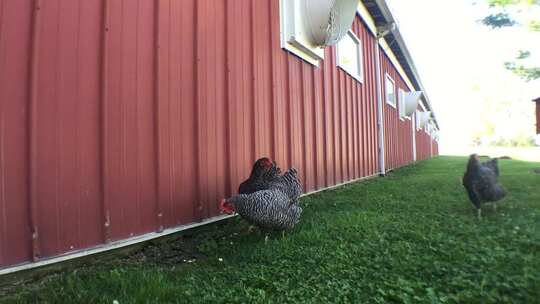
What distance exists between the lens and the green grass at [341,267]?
186cm

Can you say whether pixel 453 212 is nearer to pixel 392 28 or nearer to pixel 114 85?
pixel 114 85

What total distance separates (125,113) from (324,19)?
320 centimetres

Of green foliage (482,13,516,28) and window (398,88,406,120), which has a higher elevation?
green foliage (482,13,516,28)

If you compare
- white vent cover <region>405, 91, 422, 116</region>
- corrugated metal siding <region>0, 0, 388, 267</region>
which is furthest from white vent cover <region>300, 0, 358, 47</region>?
white vent cover <region>405, 91, 422, 116</region>

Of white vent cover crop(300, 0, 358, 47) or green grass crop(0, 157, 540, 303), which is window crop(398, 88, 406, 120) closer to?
white vent cover crop(300, 0, 358, 47)

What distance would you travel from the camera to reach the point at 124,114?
245 centimetres

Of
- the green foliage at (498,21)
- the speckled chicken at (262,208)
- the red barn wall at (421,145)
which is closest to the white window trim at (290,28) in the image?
the speckled chicken at (262,208)

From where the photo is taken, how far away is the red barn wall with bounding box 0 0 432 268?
6.33 ft

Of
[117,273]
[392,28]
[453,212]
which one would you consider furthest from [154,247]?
[392,28]

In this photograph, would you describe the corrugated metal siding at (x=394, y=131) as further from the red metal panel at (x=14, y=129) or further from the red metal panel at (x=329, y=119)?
the red metal panel at (x=14, y=129)

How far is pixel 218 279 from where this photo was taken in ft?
7.06

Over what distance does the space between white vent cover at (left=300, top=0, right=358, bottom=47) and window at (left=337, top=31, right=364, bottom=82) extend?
3.61ft

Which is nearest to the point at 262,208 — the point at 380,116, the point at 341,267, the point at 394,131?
the point at 341,267

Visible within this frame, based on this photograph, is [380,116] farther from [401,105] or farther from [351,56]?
[401,105]
